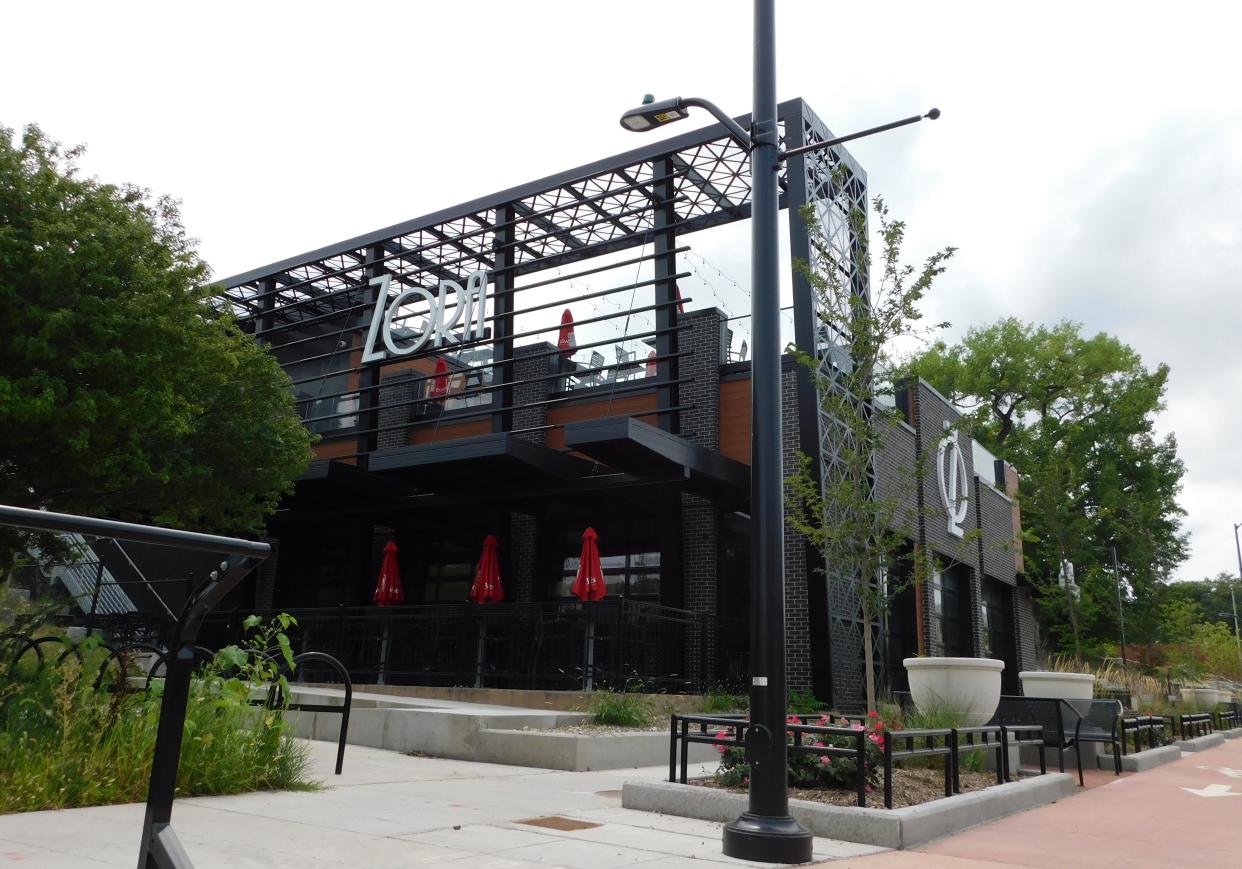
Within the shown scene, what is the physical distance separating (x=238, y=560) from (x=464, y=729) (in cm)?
945

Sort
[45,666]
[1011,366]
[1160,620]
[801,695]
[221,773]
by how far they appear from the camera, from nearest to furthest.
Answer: [45,666] < [221,773] < [801,695] < [1160,620] < [1011,366]

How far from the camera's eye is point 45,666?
12.5 feet

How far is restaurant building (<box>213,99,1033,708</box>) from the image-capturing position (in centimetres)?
1703

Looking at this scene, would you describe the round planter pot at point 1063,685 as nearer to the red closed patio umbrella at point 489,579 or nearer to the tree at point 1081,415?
the red closed patio umbrella at point 489,579

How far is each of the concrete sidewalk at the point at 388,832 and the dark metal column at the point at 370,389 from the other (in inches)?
589

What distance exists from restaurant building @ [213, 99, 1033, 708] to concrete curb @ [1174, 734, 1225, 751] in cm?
494

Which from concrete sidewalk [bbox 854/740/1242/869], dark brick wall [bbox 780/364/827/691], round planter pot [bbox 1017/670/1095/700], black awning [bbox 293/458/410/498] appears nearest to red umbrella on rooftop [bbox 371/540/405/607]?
black awning [bbox 293/458/410/498]

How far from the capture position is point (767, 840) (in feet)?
20.1

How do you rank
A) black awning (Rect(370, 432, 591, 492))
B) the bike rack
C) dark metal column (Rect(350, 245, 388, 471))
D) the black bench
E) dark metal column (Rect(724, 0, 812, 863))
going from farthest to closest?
1. dark metal column (Rect(350, 245, 388, 471))
2. black awning (Rect(370, 432, 591, 492))
3. the black bench
4. dark metal column (Rect(724, 0, 812, 863))
5. the bike rack

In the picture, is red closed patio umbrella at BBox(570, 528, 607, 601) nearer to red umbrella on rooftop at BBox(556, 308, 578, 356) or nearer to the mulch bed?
red umbrella on rooftop at BBox(556, 308, 578, 356)

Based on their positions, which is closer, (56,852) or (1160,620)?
(56,852)

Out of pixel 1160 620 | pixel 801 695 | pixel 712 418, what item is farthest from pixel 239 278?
pixel 1160 620

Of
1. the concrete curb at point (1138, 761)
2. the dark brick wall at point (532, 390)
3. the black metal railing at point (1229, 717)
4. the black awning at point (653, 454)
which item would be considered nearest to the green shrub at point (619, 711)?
the black awning at point (653, 454)

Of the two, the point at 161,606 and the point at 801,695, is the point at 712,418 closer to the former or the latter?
the point at 801,695
